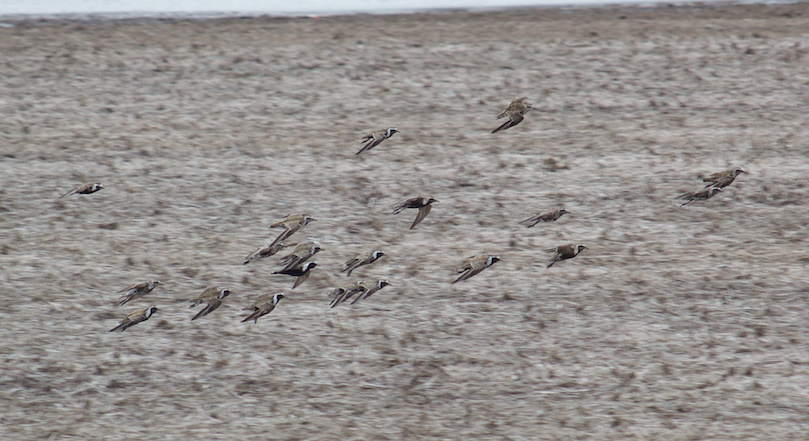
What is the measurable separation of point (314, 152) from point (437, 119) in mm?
908

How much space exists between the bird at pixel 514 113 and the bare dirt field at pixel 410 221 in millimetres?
85

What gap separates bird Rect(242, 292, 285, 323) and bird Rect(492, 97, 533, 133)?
1.90 m

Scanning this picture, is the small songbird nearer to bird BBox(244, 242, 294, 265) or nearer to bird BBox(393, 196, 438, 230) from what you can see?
bird BBox(393, 196, 438, 230)

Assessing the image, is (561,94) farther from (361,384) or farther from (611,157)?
(361,384)

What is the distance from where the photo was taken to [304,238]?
4.08 meters

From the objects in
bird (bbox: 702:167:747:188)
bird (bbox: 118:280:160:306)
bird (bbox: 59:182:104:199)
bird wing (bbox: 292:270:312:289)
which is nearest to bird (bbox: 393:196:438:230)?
bird wing (bbox: 292:270:312:289)

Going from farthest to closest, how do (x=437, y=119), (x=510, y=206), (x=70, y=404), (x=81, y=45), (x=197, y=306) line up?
(x=81, y=45)
(x=437, y=119)
(x=510, y=206)
(x=197, y=306)
(x=70, y=404)

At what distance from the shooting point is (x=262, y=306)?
3832mm

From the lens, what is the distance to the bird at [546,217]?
4117 mm

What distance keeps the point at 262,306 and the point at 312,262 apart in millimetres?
401

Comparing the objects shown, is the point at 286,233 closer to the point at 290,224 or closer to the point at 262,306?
the point at 290,224

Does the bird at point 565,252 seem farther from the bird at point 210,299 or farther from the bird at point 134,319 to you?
the bird at point 134,319

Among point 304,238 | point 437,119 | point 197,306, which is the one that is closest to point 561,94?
point 437,119

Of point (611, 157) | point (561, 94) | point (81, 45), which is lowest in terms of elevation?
point (611, 157)
